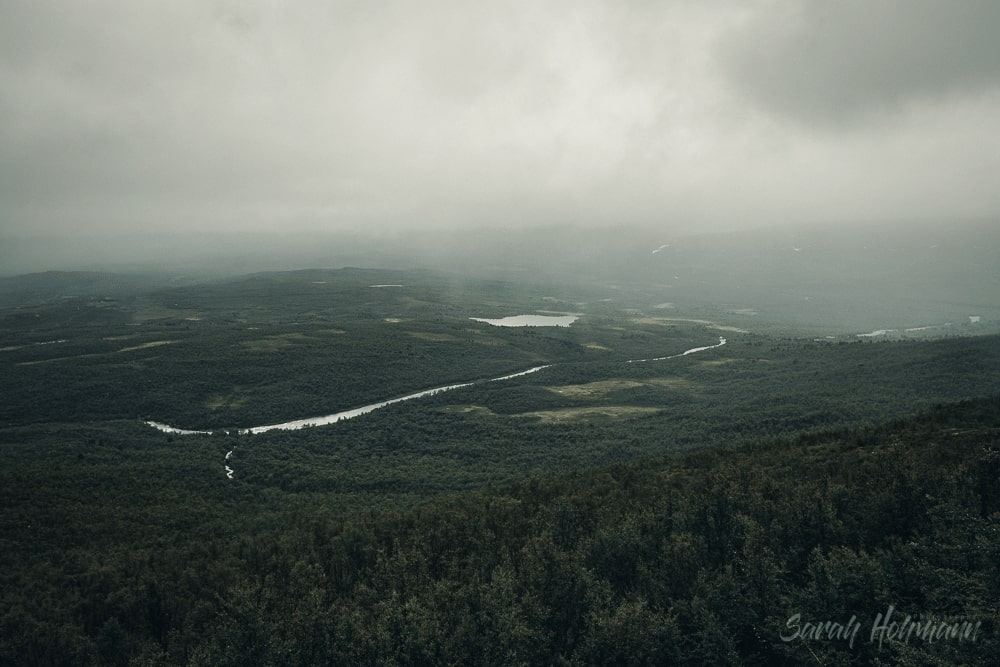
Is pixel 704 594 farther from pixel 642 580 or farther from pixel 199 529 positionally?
pixel 199 529

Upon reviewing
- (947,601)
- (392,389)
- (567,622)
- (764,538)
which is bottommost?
(392,389)

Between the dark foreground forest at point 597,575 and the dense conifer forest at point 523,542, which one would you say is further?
the dense conifer forest at point 523,542

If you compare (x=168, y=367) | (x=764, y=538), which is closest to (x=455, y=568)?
(x=764, y=538)

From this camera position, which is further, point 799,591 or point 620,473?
point 620,473

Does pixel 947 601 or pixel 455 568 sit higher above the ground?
pixel 947 601

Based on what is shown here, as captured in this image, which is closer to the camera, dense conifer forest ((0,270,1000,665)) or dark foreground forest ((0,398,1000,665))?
dark foreground forest ((0,398,1000,665))

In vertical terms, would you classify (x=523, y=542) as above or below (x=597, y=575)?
below

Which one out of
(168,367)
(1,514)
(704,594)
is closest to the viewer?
(704,594)

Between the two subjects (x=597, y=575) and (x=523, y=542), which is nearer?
(x=597, y=575)
